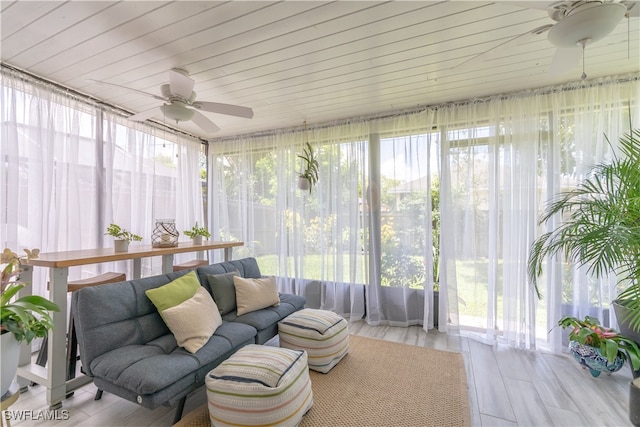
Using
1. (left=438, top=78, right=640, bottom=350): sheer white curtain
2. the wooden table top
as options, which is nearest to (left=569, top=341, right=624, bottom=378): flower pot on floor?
(left=438, top=78, right=640, bottom=350): sheer white curtain

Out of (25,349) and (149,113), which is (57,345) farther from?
(149,113)

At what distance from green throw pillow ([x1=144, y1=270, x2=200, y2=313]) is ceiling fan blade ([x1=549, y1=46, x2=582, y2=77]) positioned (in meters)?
3.07

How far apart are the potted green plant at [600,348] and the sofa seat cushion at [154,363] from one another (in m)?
2.85

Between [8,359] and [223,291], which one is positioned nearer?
[8,359]

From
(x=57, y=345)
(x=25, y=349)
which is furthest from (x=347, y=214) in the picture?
(x=25, y=349)

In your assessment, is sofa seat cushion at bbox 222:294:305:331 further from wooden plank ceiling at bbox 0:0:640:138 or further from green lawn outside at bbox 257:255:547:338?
wooden plank ceiling at bbox 0:0:640:138

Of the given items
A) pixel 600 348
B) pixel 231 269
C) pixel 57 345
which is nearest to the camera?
pixel 57 345

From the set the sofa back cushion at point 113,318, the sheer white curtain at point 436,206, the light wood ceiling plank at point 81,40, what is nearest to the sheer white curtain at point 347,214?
the sheer white curtain at point 436,206

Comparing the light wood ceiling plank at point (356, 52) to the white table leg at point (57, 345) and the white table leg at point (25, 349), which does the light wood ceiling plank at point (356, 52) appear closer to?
the white table leg at point (57, 345)

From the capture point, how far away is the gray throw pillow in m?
2.54

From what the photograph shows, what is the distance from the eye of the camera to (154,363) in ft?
5.43

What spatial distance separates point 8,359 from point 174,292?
94 cm

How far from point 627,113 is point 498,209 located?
134 centimetres

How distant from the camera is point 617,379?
2.25m
